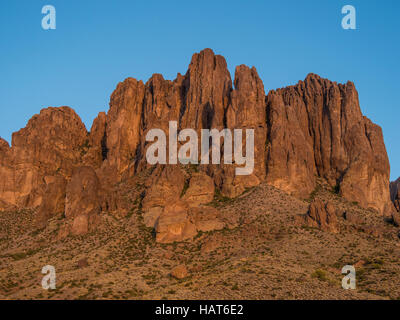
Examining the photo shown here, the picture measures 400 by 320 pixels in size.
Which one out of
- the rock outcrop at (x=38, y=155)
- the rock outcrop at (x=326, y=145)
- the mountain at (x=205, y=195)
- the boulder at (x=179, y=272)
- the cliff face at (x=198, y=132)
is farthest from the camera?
the rock outcrop at (x=38, y=155)

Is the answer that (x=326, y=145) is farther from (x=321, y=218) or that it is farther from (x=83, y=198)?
(x=83, y=198)

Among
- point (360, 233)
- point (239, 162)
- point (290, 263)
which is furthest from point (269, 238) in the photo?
point (239, 162)

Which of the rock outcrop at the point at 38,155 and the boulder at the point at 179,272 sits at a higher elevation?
the rock outcrop at the point at 38,155

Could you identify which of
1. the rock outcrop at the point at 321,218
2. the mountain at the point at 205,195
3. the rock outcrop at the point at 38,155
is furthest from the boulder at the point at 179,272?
the rock outcrop at the point at 38,155

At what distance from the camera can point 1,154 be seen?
113812 millimetres

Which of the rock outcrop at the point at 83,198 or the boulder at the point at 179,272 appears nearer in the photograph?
the boulder at the point at 179,272

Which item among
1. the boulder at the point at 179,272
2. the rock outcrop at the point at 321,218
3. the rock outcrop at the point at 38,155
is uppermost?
the rock outcrop at the point at 38,155

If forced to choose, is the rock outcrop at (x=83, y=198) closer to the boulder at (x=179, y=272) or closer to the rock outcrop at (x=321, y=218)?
the boulder at (x=179, y=272)

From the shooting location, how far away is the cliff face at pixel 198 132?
93.5 meters

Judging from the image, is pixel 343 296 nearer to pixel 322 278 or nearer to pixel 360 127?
pixel 322 278

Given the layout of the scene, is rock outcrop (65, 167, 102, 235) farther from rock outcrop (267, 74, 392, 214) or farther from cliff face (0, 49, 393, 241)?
rock outcrop (267, 74, 392, 214)

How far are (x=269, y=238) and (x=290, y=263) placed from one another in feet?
38.5

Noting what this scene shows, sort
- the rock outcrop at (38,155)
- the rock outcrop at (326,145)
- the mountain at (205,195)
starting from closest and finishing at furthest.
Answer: the mountain at (205,195), the rock outcrop at (326,145), the rock outcrop at (38,155)

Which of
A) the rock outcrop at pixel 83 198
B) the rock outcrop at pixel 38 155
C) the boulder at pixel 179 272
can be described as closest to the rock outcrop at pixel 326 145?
the rock outcrop at pixel 83 198
